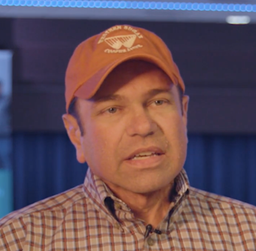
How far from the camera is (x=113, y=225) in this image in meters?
1.29

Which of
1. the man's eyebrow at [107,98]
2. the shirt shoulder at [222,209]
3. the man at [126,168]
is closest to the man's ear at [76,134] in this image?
the man at [126,168]

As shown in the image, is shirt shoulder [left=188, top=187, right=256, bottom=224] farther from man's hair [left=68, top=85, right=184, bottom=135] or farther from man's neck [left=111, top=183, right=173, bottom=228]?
man's hair [left=68, top=85, right=184, bottom=135]

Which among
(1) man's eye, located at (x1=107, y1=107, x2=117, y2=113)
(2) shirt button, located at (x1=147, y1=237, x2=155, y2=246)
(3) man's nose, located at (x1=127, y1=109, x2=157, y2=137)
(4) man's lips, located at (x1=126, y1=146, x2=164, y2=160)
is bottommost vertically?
(2) shirt button, located at (x1=147, y1=237, x2=155, y2=246)

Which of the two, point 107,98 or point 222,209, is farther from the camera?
point 222,209

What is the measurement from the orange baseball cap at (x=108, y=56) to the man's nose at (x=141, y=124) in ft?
0.38

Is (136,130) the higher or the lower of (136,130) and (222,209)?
the higher

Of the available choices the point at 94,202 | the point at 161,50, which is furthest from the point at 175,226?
the point at 161,50

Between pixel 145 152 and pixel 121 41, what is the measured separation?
0.97 ft

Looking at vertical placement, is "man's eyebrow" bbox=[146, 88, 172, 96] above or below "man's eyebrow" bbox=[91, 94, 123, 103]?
above

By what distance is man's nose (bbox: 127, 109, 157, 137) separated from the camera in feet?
3.97

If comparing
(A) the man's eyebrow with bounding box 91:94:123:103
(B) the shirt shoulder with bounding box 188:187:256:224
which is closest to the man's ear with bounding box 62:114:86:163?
(A) the man's eyebrow with bounding box 91:94:123:103

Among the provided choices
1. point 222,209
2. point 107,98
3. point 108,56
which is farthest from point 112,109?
point 222,209

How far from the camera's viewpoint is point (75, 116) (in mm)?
1377

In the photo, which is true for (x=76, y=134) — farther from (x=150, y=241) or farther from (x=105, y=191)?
(x=150, y=241)
